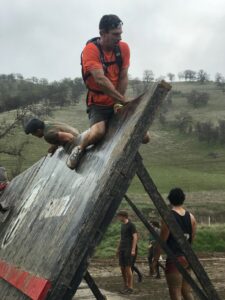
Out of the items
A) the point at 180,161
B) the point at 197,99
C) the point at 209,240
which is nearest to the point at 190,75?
the point at 197,99

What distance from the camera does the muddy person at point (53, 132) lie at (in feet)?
20.0

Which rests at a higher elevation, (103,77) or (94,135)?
(103,77)

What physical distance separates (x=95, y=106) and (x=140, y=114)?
1258mm

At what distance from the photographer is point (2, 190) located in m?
8.88

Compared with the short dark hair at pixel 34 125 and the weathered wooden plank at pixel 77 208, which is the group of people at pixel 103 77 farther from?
the short dark hair at pixel 34 125

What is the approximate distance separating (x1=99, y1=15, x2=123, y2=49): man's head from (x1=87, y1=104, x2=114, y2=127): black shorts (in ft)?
1.78

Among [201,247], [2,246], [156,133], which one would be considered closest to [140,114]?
[2,246]

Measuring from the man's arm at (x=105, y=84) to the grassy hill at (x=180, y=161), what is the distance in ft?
52.9

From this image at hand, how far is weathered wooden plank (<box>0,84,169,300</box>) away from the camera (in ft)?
12.0

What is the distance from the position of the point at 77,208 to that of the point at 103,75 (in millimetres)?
1290

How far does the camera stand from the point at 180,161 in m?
70.1

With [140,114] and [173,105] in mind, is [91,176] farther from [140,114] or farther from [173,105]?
[173,105]

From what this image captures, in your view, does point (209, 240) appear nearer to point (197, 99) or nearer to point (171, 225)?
point (171, 225)

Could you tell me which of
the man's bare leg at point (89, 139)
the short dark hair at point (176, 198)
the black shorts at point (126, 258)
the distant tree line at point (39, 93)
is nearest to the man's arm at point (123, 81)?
the man's bare leg at point (89, 139)
